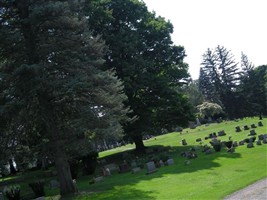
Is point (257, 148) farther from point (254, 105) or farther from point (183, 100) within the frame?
point (254, 105)

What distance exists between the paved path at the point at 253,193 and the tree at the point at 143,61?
62.0 feet

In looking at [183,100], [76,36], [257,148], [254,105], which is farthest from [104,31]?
[254,105]

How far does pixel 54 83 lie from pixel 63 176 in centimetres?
487

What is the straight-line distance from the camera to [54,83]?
18.0 meters

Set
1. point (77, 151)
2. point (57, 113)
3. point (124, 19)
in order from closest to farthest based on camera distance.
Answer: point (77, 151), point (57, 113), point (124, 19)

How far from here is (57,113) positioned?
20328 mm

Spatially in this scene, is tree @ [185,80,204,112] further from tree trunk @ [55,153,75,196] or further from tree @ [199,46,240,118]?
tree trunk @ [55,153,75,196]

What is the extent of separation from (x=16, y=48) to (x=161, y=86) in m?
18.2

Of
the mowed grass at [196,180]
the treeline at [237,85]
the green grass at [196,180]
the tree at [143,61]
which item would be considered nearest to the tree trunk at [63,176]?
the green grass at [196,180]

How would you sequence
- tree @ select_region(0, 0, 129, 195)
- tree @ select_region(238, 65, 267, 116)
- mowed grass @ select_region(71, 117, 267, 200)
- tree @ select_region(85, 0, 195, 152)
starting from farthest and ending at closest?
tree @ select_region(238, 65, 267, 116) → tree @ select_region(85, 0, 195, 152) → tree @ select_region(0, 0, 129, 195) → mowed grass @ select_region(71, 117, 267, 200)

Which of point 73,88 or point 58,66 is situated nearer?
point 73,88

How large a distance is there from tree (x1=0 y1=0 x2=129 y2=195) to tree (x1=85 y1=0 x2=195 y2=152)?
40.0 feet

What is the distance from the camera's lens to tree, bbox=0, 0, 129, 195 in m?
18.1

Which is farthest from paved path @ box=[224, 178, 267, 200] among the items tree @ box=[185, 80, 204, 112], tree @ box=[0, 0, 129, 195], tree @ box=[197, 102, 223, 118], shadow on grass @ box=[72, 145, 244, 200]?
tree @ box=[185, 80, 204, 112]
